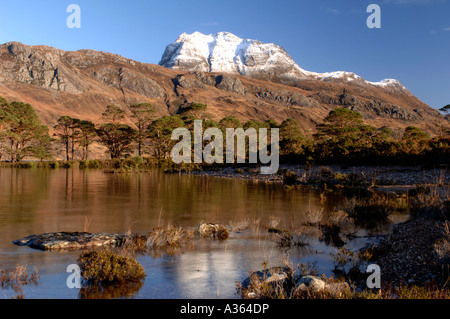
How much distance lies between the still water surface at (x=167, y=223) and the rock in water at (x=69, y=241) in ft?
1.04

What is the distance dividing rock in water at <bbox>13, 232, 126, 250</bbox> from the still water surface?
32 cm

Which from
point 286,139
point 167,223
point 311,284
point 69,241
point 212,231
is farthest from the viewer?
point 286,139

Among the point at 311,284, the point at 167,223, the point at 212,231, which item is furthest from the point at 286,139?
the point at 311,284

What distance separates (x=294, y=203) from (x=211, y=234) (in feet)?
29.3

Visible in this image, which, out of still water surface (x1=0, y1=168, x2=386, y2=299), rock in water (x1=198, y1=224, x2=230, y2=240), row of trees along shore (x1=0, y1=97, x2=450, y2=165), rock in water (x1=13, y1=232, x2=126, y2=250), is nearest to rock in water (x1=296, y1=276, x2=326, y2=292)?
still water surface (x1=0, y1=168, x2=386, y2=299)

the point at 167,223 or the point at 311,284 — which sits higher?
the point at 311,284

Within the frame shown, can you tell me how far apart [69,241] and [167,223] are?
4.38m

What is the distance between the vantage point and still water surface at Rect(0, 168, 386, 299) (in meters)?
7.30

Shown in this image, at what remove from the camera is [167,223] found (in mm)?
13820

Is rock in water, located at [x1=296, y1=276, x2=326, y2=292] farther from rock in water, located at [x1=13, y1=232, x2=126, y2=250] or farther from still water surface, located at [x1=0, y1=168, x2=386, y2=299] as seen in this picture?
rock in water, located at [x1=13, y1=232, x2=126, y2=250]

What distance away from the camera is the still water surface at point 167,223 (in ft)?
24.0

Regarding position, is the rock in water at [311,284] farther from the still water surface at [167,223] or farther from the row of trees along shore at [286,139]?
the row of trees along shore at [286,139]

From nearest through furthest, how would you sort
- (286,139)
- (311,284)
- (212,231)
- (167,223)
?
(311,284)
(212,231)
(167,223)
(286,139)

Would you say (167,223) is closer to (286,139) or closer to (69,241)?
(69,241)
